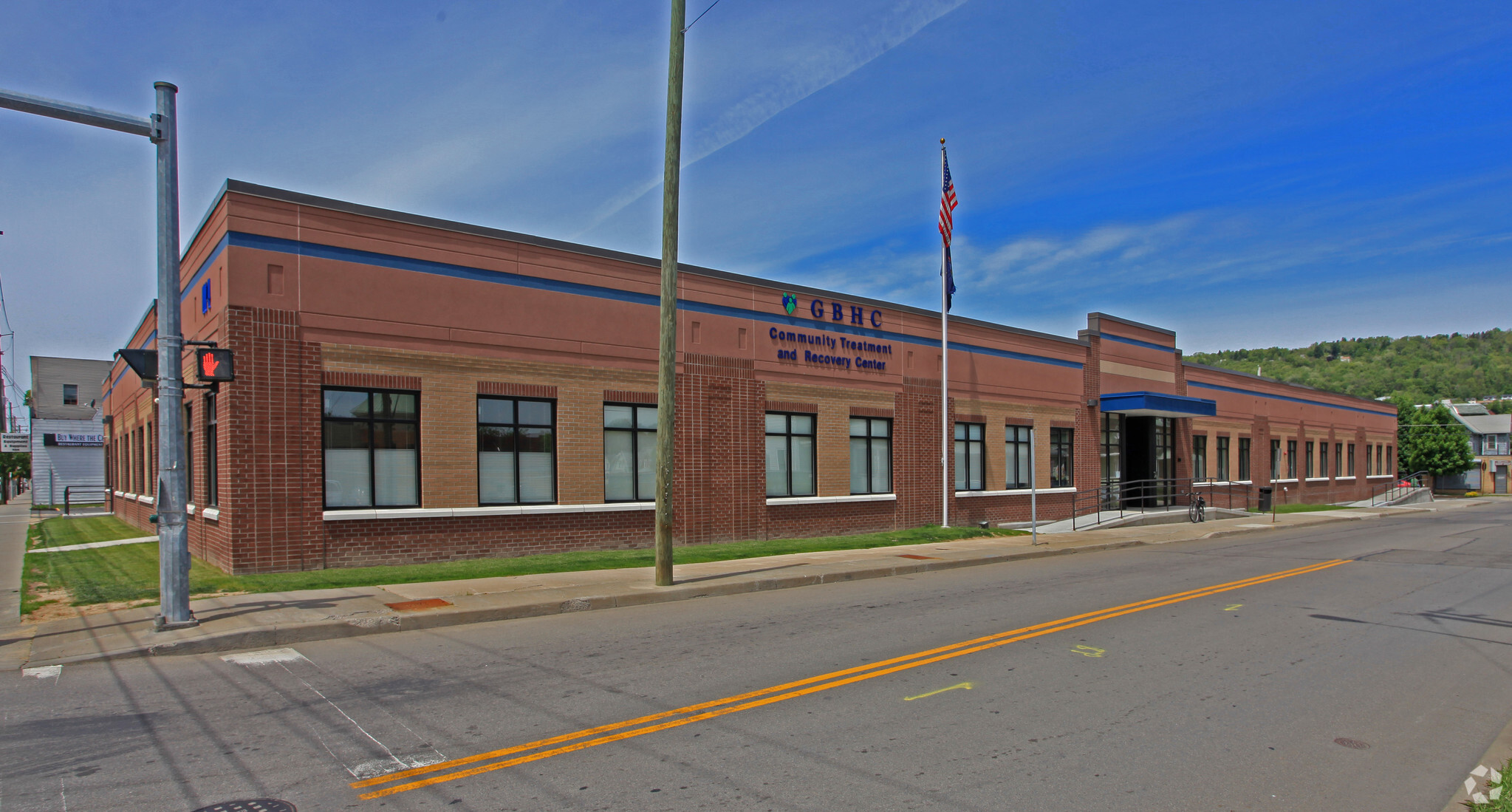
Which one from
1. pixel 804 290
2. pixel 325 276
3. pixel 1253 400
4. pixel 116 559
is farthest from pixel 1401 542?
pixel 116 559

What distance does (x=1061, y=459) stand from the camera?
30859 millimetres

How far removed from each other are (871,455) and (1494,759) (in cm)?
1826

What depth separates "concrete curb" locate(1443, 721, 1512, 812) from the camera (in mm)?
5352

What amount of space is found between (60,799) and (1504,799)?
8.30 metres

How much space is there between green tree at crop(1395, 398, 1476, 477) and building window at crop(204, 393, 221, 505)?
294 feet

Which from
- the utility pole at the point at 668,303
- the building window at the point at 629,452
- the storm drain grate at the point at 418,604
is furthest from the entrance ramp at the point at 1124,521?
the storm drain grate at the point at 418,604

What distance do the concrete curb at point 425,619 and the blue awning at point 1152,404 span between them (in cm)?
1903

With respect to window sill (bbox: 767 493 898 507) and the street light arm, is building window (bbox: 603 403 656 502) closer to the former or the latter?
window sill (bbox: 767 493 898 507)

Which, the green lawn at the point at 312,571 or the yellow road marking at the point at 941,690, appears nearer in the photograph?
the yellow road marking at the point at 941,690

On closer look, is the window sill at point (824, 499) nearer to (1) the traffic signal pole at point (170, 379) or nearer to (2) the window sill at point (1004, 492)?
(2) the window sill at point (1004, 492)

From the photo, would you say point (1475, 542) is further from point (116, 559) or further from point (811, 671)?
point (116, 559)

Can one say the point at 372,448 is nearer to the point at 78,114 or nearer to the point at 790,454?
the point at 78,114

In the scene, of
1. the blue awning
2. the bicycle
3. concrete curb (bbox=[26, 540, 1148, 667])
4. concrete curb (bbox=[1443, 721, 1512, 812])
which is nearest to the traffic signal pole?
concrete curb (bbox=[26, 540, 1148, 667])

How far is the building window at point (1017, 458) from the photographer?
28.8 metres
